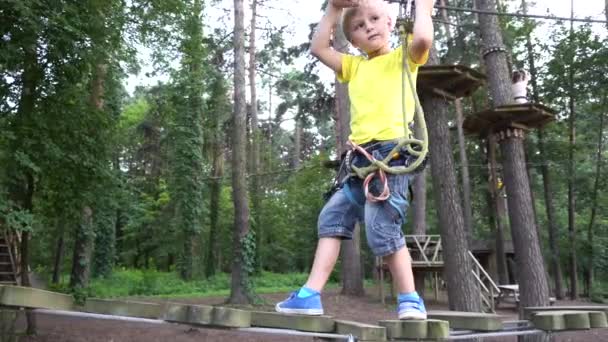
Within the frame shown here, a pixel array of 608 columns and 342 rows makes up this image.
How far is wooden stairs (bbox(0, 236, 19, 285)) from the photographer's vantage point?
9133 millimetres

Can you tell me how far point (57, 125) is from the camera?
7895 mm

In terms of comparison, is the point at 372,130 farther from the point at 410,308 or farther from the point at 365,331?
the point at 365,331

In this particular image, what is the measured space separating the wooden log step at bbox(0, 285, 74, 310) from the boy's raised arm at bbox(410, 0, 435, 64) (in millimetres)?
2093

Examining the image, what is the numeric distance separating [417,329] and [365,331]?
0.25 metres

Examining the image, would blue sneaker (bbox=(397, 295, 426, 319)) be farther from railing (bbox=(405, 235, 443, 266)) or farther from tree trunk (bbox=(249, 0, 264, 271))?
tree trunk (bbox=(249, 0, 264, 271))

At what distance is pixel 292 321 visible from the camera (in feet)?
7.95

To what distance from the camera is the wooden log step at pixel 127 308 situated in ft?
8.54

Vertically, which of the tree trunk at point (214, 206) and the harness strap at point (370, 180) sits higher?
the tree trunk at point (214, 206)

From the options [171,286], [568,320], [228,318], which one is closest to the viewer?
[228,318]

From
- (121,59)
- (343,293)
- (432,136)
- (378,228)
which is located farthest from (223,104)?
(378,228)

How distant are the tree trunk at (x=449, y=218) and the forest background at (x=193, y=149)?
9.55ft

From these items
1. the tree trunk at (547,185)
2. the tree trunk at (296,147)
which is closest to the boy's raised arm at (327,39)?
the tree trunk at (547,185)

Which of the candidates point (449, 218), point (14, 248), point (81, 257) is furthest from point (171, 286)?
point (449, 218)

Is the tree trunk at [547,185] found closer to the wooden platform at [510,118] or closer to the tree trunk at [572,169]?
the tree trunk at [572,169]
